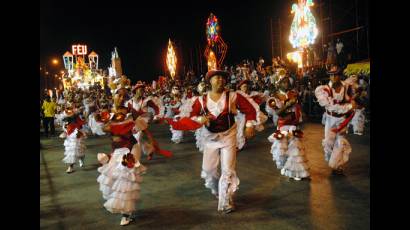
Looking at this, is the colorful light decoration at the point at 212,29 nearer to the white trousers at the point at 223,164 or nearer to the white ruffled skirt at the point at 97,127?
the white ruffled skirt at the point at 97,127

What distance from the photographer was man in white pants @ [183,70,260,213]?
624 centimetres

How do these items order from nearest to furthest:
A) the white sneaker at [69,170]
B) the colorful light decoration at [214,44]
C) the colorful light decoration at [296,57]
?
the white sneaker at [69,170] → the colorful light decoration at [296,57] → the colorful light decoration at [214,44]

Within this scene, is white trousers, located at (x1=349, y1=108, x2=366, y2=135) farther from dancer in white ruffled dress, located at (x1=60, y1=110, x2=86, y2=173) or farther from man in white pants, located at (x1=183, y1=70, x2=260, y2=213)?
dancer in white ruffled dress, located at (x1=60, y1=110, x2=86, y2=173)

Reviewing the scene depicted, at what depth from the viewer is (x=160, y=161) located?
35.4 feet

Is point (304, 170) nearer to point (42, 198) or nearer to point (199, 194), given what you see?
point (199, 194)

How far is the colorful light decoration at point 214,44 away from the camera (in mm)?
33094

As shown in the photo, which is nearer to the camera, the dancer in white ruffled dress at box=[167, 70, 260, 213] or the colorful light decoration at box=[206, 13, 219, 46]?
the dancer in white ruffled dress at box=[167, 70, 260, 213]

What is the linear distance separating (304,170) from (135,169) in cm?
345

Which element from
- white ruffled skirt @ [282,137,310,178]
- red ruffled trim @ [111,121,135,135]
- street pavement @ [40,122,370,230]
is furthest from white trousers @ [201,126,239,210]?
white ruffled skirt @ [282,137,310,178]

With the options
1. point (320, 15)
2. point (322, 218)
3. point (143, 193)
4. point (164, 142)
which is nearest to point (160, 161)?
point (143, 193)

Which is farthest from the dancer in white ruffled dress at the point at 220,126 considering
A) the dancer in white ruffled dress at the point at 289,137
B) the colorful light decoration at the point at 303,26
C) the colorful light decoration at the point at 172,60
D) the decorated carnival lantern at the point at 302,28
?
the colorful light decoration at the point at 172,60

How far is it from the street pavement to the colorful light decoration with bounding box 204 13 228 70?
23146mm

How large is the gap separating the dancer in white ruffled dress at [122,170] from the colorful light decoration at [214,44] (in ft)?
87.1

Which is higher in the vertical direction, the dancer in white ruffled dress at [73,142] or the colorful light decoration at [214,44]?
the colorful light decoration at [214,44]
